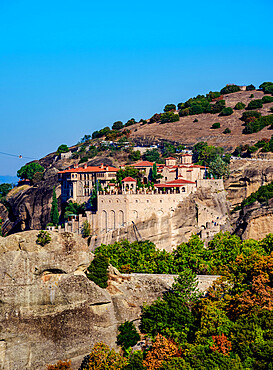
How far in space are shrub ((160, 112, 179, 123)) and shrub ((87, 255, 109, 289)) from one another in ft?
269

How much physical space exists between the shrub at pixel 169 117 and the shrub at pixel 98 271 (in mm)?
81879

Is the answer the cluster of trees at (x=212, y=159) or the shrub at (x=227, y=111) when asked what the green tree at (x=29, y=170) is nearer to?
the cluster of trees at (x=212, y=159)

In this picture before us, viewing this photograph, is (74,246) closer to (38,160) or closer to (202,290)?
(202,290)

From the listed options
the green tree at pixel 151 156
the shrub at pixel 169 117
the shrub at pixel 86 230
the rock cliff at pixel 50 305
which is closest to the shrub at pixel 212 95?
the shrub at pixel 169 117

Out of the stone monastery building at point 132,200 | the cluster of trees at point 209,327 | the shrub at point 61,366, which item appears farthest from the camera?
the stone monastery building at point 132,200

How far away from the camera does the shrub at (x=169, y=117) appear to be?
123m

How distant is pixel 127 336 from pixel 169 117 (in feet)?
284

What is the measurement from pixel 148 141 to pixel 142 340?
7124 cm

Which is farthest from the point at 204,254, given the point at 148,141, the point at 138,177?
the point at 148,141

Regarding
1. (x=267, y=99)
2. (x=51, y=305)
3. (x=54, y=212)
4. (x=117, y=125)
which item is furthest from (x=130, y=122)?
(x=51, y=305)

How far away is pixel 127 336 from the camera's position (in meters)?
41.3

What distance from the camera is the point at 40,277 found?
1636 inches

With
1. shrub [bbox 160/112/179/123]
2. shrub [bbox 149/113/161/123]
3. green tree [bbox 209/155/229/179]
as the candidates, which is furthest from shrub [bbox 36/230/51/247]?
shrub [bbox 149/113/161/123]

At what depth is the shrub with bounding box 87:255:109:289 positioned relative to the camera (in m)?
42.9
